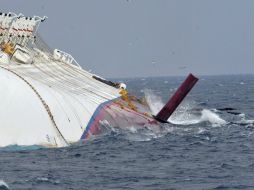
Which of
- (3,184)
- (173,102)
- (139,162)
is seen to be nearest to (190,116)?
(173,102)

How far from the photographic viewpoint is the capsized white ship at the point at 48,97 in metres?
52.9

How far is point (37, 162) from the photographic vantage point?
4778 centimetres

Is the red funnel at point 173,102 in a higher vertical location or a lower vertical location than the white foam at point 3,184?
higher

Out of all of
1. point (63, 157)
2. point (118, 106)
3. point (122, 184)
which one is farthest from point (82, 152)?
point (118, 106)

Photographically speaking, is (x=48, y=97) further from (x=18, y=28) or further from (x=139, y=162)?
(x=18, y=28)

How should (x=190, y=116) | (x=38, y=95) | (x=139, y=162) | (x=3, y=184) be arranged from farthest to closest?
1. (x=190, y=116)
2. (x=38, y=95)
3. (x=139, y=162)
4. (x=3, y=184)

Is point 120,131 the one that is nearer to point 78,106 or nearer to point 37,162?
point 78,106

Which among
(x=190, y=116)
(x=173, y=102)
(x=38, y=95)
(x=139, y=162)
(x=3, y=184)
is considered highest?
(x=190, y=116)

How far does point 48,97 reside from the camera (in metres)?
57.9

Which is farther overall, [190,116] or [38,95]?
[190,116]

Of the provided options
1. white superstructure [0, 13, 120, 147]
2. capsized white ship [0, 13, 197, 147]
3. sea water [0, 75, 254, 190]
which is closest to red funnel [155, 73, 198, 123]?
capsized white ship [0, 13, 197, 147]

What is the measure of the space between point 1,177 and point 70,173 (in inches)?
150

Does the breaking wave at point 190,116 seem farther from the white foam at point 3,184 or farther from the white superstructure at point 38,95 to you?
the white foam at point 3,184

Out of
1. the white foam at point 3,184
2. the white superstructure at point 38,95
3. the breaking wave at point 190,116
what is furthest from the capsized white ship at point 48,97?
the white foam at point 3,184
